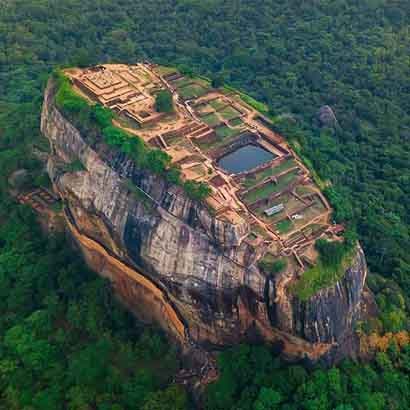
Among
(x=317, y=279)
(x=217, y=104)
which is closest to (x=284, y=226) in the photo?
(x=317, y=279)

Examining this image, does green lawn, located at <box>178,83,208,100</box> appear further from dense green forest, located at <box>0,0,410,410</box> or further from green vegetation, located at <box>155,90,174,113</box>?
dense green forest, located at <box>0,0,410,410</box>

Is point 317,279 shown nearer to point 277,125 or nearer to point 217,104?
point 277,125

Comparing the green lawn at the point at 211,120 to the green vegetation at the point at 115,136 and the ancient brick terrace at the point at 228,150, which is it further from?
the green vegetation at the point at 115,136

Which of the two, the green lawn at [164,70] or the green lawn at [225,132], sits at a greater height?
the green lawn at [164,70]

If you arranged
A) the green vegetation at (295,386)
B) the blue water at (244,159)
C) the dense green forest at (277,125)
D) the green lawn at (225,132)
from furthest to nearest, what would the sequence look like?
the green lawn at (225,132)
the blue water at (244,159)
the dense green forest at (277,125)
the green vegetation at (295,386)

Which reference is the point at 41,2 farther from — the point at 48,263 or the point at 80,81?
the point at 48,263

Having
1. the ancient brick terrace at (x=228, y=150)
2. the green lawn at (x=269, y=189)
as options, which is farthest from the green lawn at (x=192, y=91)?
the green lawn at (x=269, y=189)

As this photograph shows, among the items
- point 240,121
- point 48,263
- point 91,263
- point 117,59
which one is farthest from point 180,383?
point 117,59
